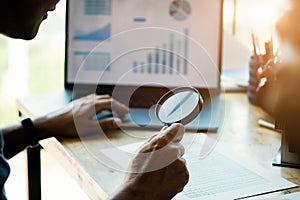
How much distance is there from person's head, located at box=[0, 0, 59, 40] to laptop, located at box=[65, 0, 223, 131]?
629mm

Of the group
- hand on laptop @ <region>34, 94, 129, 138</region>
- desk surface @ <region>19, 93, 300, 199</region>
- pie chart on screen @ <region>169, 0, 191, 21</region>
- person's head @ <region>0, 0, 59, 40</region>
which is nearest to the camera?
person's head @ <region>0, 0, 59, 40</region>

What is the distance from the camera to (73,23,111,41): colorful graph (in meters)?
1.70

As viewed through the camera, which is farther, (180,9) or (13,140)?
(180,9)

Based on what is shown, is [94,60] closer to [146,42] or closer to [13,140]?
[146,42]

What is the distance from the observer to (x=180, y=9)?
5.47ft

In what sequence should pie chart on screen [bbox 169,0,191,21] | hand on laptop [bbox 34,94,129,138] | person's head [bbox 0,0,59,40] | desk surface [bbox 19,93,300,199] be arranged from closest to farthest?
1. person's head [bbox 0,0,59,40]
2. desk surface [bbox 19,93,300,199]
3. hand on laptop [bbox 34,94,129,138]
4. pie chart on screen [bbox 169,0,191,21]

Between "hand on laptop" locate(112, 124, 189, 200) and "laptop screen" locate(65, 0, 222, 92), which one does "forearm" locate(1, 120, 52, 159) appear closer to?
"laptop screen" locate(65, 0, 222, 92)

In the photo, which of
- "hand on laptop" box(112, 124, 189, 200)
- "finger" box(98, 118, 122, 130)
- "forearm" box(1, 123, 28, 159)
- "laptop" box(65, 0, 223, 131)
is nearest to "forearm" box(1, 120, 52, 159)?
"forearm" box(1, 123, 28, 159)

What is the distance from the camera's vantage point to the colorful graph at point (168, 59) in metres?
1.68

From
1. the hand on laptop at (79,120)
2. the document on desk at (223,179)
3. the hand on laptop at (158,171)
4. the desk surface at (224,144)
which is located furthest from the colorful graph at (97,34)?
the hand on laptop at (158,171)

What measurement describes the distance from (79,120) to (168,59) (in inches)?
17.3

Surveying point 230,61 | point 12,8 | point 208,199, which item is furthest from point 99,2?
point 208,199

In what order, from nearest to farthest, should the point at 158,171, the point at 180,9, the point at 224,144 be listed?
the point at 158,171
the point at 224,144
the point at 180,9

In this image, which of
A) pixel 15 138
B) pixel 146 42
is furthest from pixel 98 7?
pixel 15 138
